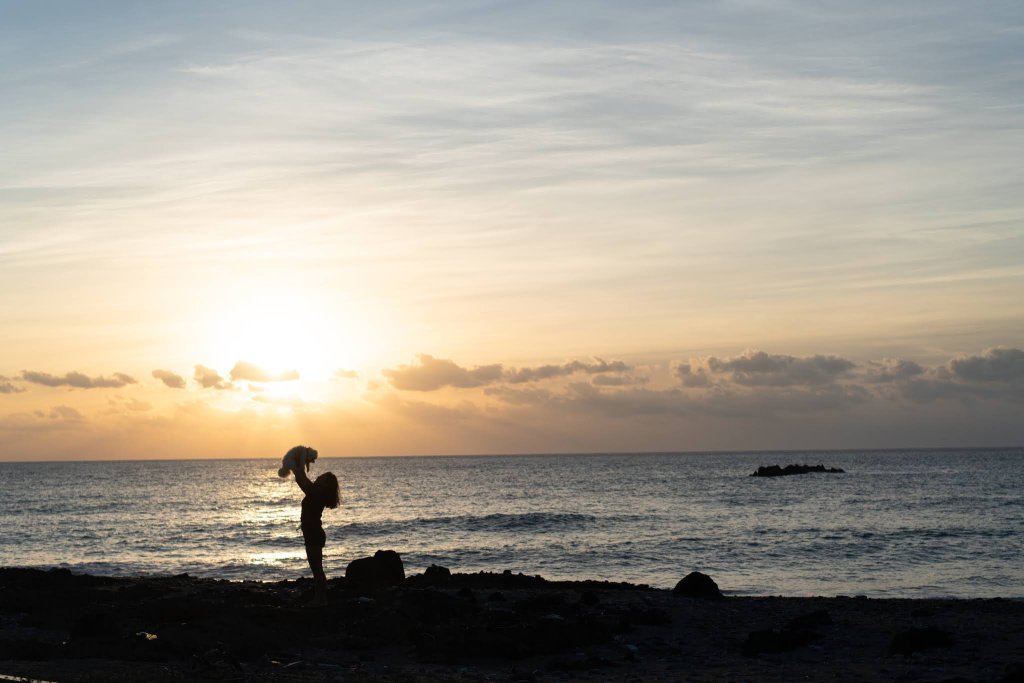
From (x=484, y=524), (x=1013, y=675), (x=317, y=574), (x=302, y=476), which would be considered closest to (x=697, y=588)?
(x=317, y=574)

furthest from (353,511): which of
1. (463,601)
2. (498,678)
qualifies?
(498,678)

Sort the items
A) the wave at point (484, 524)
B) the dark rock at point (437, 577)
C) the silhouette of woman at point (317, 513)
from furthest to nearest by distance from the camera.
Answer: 1. the wave at point (484, 524)
2. the dark rock at point (437, 577)
3. the silhouette of woman at point (317, 513)

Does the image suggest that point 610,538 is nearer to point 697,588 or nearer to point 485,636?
point 697,588

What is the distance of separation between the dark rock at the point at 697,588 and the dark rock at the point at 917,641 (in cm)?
667

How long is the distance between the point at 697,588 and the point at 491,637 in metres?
8.21

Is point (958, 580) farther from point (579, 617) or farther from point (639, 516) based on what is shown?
point (639, 516)

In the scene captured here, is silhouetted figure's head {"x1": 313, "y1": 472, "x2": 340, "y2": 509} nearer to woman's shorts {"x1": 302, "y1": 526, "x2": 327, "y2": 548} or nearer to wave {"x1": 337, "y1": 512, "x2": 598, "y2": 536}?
woman's shorts {"x1": 302, "y1": 526, "x2": 327, "y2": 548}

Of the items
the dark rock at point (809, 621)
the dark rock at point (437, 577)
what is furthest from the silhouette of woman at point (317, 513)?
the dark rock at point (809, 621)

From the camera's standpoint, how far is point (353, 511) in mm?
74938

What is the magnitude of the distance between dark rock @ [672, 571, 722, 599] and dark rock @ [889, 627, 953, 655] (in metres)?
6.67

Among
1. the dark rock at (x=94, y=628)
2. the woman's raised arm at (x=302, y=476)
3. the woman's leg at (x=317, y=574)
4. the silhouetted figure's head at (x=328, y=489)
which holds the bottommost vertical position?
the dark rock at (x=94, y=628)

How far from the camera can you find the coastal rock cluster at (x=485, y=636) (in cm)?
1405

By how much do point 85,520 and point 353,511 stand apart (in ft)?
59.3

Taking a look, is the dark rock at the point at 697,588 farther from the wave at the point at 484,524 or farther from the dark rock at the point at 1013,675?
the wave at the point at 484,524
